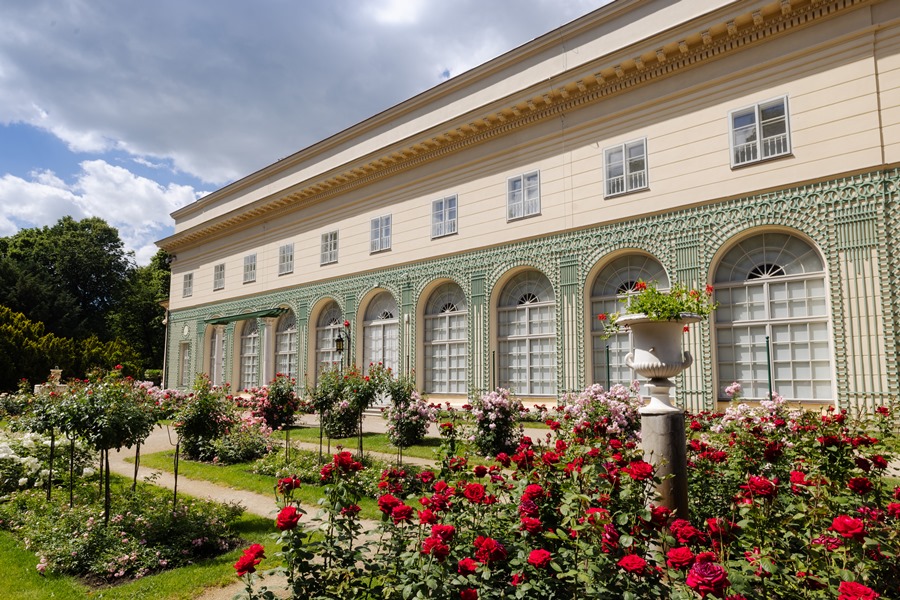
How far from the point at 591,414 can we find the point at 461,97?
12.9 m

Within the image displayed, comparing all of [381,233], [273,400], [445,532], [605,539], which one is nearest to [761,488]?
[605,539]

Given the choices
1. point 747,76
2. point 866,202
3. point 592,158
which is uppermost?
point 747,76

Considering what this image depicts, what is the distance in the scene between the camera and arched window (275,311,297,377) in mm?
23245

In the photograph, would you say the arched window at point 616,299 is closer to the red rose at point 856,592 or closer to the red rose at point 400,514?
the red rose at point 400,514

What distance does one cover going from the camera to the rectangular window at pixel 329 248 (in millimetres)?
21766

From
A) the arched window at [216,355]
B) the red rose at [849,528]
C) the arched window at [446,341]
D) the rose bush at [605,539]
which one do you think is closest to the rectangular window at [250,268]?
the arched window at [216,355]

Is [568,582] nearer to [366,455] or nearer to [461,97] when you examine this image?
[366,455]

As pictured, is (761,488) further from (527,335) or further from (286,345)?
(286,345)

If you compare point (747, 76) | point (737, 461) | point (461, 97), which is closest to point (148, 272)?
point (461, 97)

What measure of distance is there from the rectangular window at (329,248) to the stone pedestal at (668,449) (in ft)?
60.5

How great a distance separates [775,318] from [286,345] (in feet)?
59.6

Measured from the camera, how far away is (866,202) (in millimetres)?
10586

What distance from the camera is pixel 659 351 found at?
482 cm

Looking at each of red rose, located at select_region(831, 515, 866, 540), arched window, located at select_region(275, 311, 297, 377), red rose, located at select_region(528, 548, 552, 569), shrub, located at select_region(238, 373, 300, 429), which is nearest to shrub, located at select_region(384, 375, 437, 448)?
shrub, located at select_region(238, 373, 300, 429)
